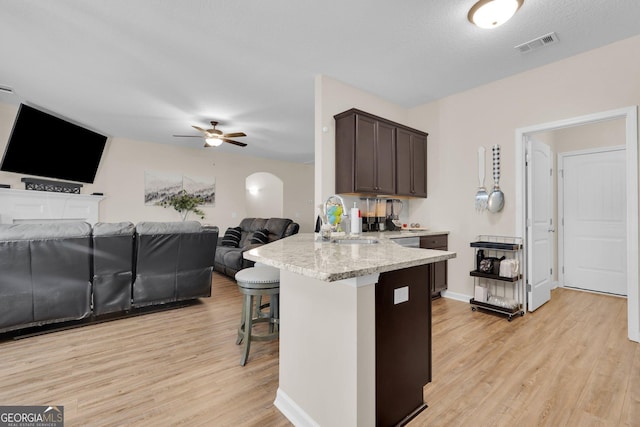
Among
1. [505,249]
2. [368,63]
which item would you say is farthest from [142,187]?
[505,249]

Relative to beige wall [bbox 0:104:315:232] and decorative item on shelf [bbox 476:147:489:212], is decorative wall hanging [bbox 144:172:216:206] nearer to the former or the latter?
beige wall [bbox 0:104:315:232]

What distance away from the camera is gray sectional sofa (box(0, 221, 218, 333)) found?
8.00 feet

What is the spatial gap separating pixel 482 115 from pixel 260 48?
2749mm

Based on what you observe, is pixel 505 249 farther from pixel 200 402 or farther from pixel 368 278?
pixel 200 402

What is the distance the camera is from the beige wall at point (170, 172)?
5215mm

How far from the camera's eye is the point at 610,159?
3.86 meters

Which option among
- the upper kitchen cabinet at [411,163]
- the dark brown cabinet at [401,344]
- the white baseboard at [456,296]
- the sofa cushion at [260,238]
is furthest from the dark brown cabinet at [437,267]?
the sofa cushion at [260,238]

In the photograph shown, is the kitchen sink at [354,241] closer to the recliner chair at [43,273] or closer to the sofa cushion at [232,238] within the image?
the recliner chair at [43,273]

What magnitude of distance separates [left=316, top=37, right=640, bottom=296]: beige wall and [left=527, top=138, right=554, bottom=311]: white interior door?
19 centimetres

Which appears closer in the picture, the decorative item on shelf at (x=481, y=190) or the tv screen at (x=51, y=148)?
the decorative item on shelf at (x=481, y=190)

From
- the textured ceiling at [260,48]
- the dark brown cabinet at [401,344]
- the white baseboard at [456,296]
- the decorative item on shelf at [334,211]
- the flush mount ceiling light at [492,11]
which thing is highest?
the textured ceiling at [260,48]

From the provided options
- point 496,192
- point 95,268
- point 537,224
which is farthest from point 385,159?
point 95,268

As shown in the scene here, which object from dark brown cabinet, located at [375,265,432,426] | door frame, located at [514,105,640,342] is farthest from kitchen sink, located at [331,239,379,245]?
door frame, located at [514,105,640,342]

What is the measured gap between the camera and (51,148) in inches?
165
